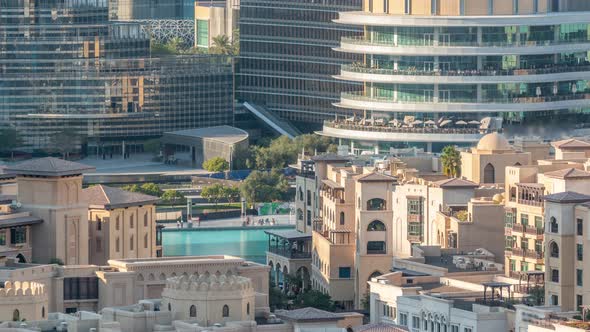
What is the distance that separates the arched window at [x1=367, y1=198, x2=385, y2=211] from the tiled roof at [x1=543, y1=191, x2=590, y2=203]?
25.1 metres

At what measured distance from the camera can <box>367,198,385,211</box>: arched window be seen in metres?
149

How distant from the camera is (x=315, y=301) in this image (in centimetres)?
14225

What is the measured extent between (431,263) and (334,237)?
1289 centimetres

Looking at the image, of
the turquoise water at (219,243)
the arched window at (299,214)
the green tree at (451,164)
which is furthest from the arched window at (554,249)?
the arched window at (299,214)

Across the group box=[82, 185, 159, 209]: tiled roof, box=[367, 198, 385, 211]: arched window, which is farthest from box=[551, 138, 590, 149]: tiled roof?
box=[82, 185, 159, 209]: tiled roof

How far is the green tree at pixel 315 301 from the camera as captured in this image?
5551 inches

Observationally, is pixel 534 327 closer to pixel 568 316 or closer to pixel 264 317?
pixel 568 316

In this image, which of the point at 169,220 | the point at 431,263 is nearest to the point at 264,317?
the point at 431,263

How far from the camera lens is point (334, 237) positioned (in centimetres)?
15250

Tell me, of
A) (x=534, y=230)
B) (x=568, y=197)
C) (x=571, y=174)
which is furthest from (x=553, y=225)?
(x=534, y=230)

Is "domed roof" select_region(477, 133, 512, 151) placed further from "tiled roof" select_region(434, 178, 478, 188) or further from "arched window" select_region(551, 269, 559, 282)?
"arched window" select_region(551, 269, 559, 282)

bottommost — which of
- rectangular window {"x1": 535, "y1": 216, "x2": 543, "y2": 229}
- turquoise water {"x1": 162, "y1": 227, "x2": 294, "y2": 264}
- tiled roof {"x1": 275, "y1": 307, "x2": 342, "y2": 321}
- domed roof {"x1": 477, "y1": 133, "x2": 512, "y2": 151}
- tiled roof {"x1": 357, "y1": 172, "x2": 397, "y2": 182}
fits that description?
tiled roof {"x1": 275, "y1": 307, "x2": 342, "y2": 321}

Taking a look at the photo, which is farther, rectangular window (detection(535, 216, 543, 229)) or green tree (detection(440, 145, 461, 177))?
green tree (detection(440, 145, 461, 177))

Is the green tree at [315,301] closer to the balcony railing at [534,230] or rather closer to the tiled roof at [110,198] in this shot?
the tiled roof at [110,198]
